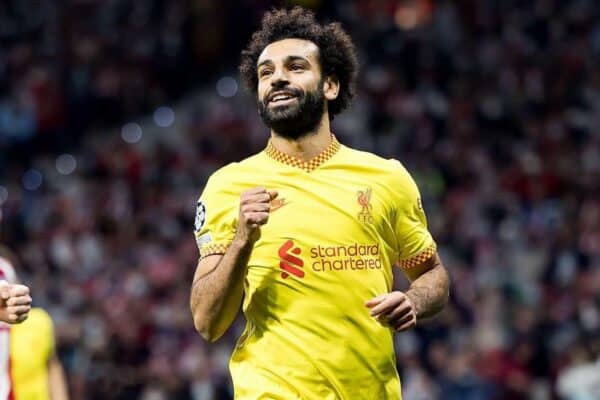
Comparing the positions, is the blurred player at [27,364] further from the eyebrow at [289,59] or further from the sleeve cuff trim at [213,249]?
the eyebrow at [289,59]

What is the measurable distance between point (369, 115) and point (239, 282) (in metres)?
10.9

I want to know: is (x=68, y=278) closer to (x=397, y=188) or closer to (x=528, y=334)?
(x=528, y=334)

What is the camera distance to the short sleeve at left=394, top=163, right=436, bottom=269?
550cm

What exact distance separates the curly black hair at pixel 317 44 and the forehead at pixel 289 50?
0.11ft

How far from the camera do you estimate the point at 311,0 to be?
17938 mm

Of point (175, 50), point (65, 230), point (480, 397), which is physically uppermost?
point (175, 50)

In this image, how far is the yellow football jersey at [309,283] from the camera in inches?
203

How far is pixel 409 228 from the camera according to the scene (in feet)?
18.1

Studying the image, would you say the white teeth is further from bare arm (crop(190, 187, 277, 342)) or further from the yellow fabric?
the yellow fabric

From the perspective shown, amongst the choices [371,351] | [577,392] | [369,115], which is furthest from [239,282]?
[369,115]

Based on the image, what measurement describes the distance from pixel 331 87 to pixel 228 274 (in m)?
1.07

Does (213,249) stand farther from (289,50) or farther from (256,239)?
(289,50)

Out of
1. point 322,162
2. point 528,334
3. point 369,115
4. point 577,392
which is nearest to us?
point 322,162

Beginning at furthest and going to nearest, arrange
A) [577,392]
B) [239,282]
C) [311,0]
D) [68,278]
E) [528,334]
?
[311,0]
[68,278]
[528,334]
[577,392]
[239,282]
